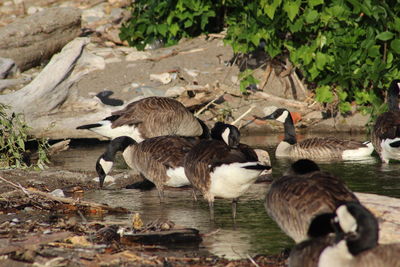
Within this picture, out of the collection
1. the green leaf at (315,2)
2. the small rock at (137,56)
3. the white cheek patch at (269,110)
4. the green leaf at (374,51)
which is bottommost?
the white cheek patch at (269,110)

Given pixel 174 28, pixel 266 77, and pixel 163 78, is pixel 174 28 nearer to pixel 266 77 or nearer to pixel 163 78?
pixel 163 78

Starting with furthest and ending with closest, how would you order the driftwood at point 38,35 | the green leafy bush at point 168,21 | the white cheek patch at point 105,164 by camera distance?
1. the green leafy bush at point 168,21
2. the driftwood at point 38,35
3. the white cheek patch at point 105,164

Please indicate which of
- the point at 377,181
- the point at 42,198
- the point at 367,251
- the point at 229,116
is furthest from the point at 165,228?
the point at 229,116

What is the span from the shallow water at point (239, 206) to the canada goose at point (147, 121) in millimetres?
711

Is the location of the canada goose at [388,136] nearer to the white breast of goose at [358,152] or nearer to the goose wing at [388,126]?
the goose wing at [388,126]

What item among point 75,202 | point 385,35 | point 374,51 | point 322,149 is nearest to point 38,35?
point 322,149

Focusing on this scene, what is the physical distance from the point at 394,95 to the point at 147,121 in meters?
4.27

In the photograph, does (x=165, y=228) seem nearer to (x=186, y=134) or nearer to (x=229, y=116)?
(x=186, y=134)

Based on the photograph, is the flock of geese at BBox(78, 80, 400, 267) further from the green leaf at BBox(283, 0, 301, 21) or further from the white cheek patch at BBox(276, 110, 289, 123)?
the green leaf at BBox(283, 0, 301, 21)

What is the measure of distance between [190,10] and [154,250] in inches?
452

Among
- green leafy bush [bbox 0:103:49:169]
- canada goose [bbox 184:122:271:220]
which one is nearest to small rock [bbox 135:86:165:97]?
green leafy bush [bbox 0:103:49:169]

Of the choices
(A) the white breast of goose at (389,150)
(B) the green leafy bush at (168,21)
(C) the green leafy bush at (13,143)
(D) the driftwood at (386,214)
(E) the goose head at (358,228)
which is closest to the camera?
(E) the goose head at (358,228)

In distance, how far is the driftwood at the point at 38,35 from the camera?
16750 mm

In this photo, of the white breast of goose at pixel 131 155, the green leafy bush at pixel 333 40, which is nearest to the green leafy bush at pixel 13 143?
the white breast of goose at pixel 131 155
